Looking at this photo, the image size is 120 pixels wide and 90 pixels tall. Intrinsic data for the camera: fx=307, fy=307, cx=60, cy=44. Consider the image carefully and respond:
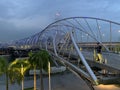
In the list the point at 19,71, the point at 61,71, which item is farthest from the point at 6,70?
the point at 61,71

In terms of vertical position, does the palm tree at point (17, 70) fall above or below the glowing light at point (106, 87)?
below

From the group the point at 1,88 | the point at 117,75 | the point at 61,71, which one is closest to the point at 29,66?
the point at 1,88

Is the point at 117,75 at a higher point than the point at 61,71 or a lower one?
higher

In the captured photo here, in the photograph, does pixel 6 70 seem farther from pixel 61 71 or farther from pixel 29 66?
pixel 61 71

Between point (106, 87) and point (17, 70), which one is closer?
point (106, 87)

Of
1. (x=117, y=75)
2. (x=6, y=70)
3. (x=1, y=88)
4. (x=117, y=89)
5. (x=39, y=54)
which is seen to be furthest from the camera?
(x=1, y=88)

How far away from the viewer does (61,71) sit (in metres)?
92.1

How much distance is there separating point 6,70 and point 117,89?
2311 centimetres

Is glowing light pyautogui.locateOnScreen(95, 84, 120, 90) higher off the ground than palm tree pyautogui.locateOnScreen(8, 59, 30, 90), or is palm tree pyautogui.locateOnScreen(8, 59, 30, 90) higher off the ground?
glowing light pyautogui.locateOnScreen(95, 84, 120, 90)

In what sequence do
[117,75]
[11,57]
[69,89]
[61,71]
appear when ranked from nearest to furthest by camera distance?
[117,75], [69,89], [61,71], [11,57]

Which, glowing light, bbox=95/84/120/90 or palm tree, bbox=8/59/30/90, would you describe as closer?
glowing light, bbox=95/84/120/90

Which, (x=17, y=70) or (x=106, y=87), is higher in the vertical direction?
(x=106, y=87)

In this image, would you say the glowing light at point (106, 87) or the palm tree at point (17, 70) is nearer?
the glowing light at point (106, 87)

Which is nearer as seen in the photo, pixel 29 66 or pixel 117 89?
pixel 117 89
